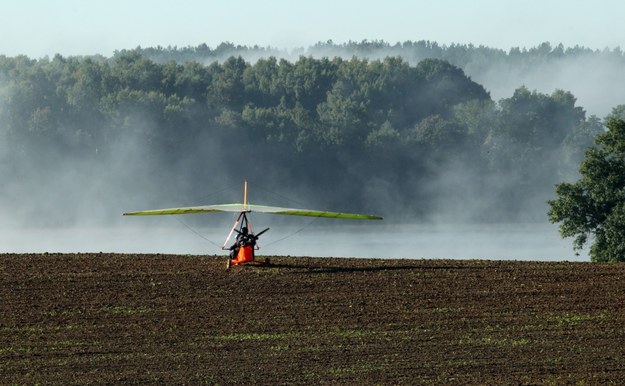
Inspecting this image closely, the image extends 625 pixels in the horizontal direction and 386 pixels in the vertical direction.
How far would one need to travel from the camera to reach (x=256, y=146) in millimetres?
109375

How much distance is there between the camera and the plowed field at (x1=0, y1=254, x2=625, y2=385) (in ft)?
75.5

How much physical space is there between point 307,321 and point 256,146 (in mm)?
81788

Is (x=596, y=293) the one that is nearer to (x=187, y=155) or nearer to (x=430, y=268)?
(x=430, y=268)

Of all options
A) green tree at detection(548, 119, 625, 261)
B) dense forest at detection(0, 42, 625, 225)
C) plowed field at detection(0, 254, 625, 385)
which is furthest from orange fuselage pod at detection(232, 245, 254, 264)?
dense forest at detection(0, 42, 625, 225)

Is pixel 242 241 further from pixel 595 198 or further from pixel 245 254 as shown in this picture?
pixel 595 198

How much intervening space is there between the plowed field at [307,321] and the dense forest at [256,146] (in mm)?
67790

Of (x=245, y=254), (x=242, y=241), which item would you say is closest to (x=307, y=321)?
(x=245, y=254)

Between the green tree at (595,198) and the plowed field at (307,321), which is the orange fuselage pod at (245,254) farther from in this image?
the green tree at (595,198)

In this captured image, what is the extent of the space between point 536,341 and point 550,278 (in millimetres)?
8278

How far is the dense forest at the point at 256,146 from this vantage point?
10494 cm

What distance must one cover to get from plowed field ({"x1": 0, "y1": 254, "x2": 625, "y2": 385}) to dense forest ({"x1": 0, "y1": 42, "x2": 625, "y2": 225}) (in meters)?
67.8

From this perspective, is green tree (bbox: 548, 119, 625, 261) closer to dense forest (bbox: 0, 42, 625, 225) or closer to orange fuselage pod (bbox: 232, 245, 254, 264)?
orange fuselage pod (bbox: 232, 245, 254, 264)

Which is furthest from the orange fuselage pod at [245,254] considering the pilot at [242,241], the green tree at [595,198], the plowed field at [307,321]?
the green tree at [595,198]

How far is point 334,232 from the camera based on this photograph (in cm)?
8906
